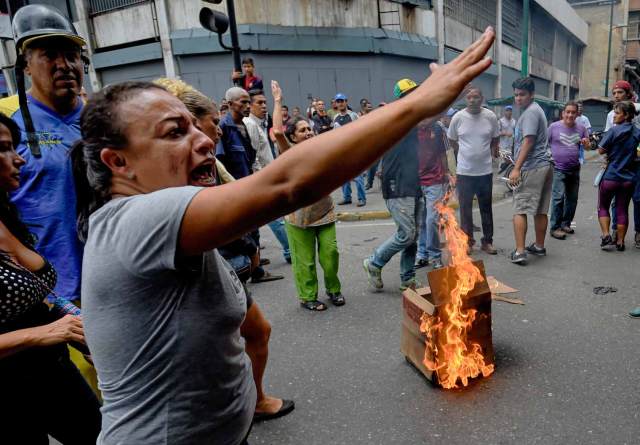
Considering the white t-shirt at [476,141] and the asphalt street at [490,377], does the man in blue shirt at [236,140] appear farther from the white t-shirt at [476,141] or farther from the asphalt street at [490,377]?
the white t-shirt at [476,141]

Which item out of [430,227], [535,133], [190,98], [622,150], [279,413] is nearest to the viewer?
[190,98]

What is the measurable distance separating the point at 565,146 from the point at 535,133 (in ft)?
4.44

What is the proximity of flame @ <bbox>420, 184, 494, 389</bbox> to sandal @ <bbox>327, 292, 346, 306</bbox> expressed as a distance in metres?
1.52

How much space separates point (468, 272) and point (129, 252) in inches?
98.7

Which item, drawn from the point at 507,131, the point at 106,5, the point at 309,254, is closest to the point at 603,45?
the point at 507,131

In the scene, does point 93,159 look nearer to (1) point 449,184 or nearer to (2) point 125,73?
(1) point 449,184

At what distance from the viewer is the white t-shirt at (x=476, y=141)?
18.6 ft

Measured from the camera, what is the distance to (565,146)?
6.22 metres

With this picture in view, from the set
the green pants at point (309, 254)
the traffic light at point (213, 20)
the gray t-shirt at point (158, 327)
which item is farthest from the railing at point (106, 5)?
the gray t-shirt at point (158, 327)

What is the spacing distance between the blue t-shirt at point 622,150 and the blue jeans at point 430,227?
2.19m

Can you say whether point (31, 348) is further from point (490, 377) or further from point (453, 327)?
point (490, 377)

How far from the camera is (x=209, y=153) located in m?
1.14

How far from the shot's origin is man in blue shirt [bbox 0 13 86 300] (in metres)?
2.13

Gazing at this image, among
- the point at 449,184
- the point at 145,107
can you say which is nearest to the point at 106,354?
the point at 145,107
